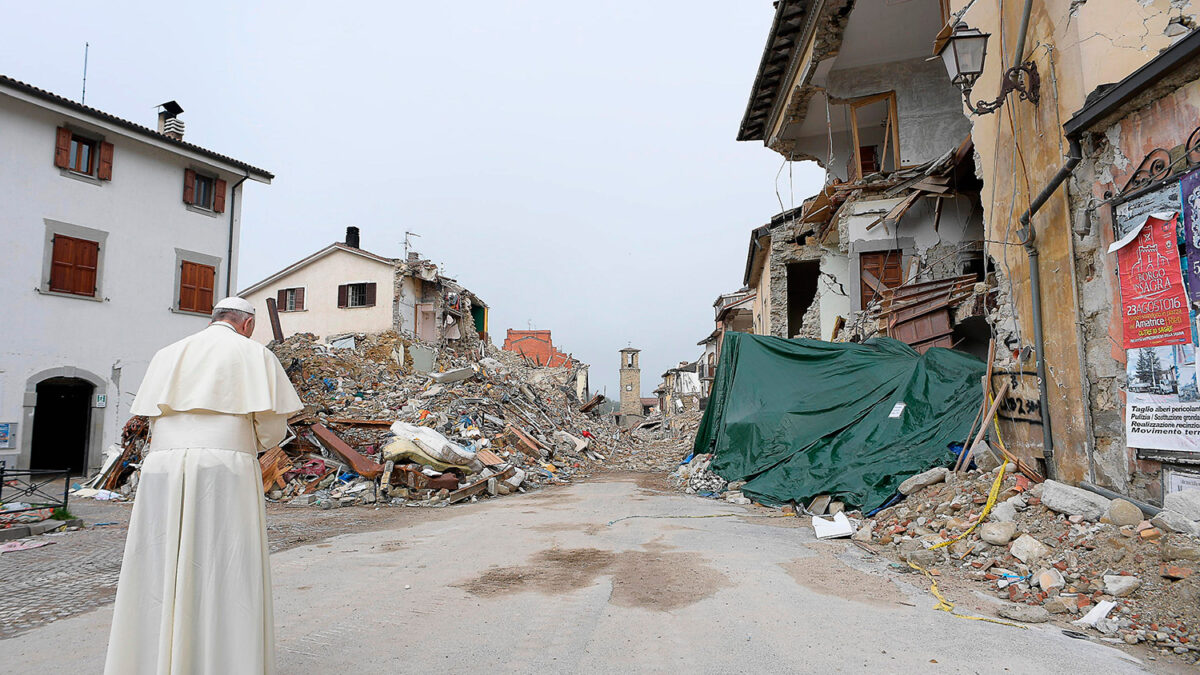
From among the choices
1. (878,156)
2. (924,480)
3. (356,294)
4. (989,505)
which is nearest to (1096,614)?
(989,505)

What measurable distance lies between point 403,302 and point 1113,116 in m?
26.8

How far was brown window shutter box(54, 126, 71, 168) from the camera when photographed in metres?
14.6

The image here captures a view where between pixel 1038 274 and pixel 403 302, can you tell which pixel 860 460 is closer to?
pixel 1038 274

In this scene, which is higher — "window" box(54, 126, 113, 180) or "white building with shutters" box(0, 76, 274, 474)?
"window" box(54, 126, 113, 180)

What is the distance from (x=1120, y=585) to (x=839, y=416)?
18.9 feet

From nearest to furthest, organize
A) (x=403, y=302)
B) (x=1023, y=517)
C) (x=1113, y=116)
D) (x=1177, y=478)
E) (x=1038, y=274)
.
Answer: (x=1177, y=478), (x=1113, y=116), (x=1023, y=517), (x=1038, y=274), (x=403, y=302)

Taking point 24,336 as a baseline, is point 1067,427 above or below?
below

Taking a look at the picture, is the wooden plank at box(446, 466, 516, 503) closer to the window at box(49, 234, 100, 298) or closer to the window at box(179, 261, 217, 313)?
the window at box(179, 261, 217, 313)

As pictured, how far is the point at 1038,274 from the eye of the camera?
5742 mm

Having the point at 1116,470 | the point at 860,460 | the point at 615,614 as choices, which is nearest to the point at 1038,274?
the point at 1116,470

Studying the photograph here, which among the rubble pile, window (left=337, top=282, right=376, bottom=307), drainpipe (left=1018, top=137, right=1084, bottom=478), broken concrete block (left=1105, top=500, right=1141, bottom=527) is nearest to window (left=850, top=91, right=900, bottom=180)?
drainpipe (left=1018, top=137, right=1084, bottom=478)

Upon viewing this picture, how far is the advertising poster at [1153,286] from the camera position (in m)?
4.11

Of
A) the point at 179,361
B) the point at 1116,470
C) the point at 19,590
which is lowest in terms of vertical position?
the point at 19,590

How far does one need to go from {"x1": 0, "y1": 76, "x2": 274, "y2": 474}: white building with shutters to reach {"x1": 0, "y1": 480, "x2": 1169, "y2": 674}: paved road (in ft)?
41.5
